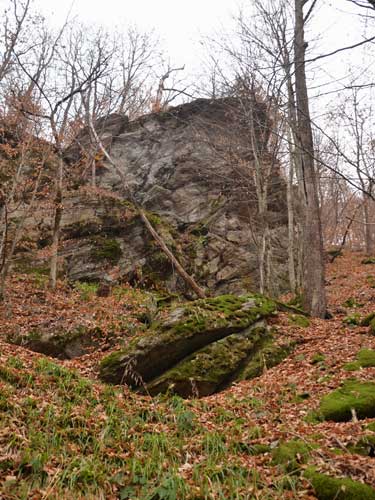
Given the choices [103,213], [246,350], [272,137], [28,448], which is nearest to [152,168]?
[103,213]

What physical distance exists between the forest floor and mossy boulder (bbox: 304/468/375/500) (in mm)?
81

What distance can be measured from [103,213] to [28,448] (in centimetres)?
1365

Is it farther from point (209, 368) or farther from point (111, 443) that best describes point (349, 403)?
point (111, 443)

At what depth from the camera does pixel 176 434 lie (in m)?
5.07

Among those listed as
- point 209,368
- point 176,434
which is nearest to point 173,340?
point 209,368

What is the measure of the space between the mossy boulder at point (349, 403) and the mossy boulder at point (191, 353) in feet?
7.30

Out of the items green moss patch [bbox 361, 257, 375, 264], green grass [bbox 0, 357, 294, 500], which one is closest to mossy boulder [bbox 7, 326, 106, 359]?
green grass [bbox 0, 357, 294, 500]

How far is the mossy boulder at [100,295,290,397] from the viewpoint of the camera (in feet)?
22.3

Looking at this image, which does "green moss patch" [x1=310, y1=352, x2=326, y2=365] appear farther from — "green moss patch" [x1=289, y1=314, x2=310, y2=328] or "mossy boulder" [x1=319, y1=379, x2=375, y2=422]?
"green moss patch" [x1=289, y1=314, x2=310, y2=328]

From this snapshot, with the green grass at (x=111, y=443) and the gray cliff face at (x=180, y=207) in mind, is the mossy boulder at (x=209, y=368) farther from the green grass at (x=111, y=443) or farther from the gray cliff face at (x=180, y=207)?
the gray cliff face at (x=180, y=207)

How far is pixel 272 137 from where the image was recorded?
52.6 feet

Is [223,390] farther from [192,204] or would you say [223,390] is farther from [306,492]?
[192,204]

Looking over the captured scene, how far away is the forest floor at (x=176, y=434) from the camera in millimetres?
3635

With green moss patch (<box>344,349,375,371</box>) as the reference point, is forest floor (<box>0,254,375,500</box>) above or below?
below
